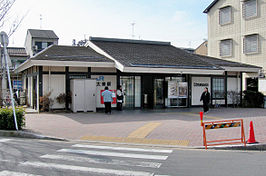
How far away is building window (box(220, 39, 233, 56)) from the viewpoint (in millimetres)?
27938

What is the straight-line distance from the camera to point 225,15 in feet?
93.1

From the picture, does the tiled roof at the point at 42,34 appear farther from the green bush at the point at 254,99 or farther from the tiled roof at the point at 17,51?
the green bush at the point at 254,99

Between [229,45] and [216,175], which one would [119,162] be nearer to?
[216,175]

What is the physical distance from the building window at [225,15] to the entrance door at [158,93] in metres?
11.9

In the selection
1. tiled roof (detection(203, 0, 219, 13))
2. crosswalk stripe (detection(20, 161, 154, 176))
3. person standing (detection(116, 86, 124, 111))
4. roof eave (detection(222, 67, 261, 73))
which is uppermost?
tiled roof (detection(203, 0, 219, 13))

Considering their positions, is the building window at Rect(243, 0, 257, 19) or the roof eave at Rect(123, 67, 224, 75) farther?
the building window at Rect(243, 0, 257, 19)

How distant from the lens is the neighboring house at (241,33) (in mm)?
24578

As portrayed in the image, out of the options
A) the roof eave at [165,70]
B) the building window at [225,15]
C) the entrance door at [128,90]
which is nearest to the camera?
the roof eave at [165,70]

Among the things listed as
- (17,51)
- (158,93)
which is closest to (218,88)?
(158,93)

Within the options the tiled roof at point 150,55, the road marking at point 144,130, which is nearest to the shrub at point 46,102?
the tiled roof at point 150,55

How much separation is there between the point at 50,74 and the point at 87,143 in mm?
9296

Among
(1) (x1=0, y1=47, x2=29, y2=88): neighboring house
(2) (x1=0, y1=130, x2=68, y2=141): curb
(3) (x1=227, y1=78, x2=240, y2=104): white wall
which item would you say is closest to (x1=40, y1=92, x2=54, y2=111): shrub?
(2) (x1=0, y1=130, x2=68, y2=141): curb

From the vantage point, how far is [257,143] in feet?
30.2

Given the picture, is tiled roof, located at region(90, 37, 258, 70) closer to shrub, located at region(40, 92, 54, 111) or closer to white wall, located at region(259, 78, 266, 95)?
white wall, located at region(259, 78, 266, 95)
